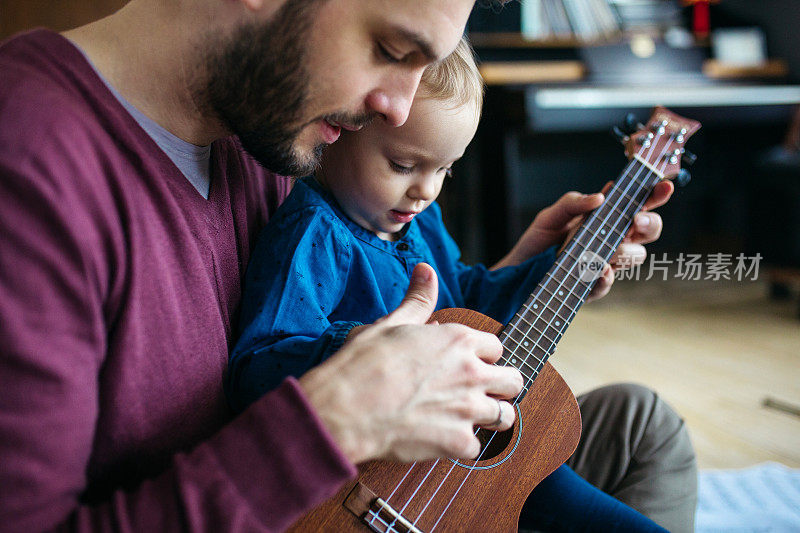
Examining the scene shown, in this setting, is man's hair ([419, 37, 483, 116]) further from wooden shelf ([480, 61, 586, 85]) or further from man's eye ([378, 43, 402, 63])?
wooden shelf ([480, 61, 586, 85])

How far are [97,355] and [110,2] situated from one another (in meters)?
2.21

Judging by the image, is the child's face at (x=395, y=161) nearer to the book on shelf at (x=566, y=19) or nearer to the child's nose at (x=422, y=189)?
the child's nose at (x=422, y=189)

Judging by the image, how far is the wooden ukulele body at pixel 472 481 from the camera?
0.69 m

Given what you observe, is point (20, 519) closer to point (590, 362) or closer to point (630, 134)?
point (630, 134)

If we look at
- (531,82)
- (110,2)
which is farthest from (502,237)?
(110,2)

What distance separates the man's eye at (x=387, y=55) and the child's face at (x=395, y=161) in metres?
0.18

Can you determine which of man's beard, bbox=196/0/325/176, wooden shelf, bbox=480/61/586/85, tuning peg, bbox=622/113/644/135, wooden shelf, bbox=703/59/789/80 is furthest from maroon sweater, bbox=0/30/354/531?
wooden shelf, bbox=703/59/789/80

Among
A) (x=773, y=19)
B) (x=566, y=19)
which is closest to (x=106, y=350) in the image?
(x=566, y=19)

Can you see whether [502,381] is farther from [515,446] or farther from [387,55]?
[387,55]

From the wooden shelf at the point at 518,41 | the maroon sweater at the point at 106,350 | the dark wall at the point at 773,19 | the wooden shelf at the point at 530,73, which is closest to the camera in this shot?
the maroon sweater at the point at 106,350

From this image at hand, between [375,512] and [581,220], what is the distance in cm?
63

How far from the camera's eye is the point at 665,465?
107cm

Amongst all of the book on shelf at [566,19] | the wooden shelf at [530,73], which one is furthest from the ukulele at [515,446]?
the book on shelf at [566,19]

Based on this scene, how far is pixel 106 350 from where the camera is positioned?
59 cm
